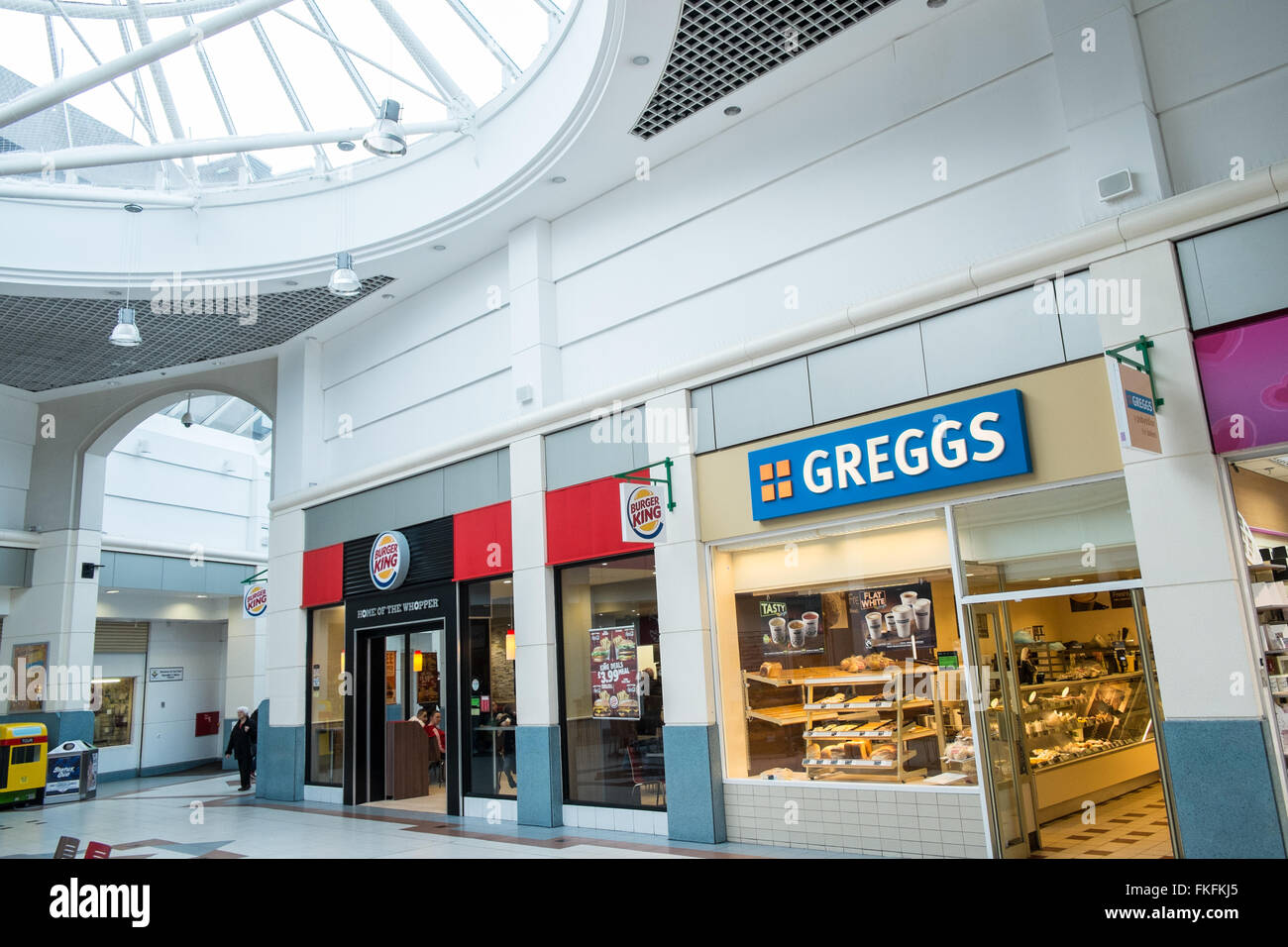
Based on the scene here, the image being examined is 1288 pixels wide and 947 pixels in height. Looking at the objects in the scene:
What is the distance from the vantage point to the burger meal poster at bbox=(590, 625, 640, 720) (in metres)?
8.40

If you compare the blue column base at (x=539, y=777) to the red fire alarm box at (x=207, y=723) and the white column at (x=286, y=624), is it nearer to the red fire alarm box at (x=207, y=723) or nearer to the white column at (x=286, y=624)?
the white column at (x=286, y=624)

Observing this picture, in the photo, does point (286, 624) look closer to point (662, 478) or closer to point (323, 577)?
point (323, 577)

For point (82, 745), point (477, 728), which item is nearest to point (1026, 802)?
point (477, 728)

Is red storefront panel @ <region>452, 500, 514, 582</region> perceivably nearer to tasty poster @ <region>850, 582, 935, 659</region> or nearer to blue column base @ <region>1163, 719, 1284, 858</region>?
tasty poster @ <region>850, 582, 935, 659</region>

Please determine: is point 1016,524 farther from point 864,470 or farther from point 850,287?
point 850,287

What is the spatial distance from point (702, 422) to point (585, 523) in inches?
65.1

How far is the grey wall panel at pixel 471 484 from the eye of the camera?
32.1ft

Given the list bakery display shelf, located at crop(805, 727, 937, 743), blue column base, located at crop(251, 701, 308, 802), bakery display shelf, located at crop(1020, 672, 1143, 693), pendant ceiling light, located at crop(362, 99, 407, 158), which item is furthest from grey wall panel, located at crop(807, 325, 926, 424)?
blue column base, located at crop(251, 701, 308, 802)

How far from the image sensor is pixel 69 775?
520 inches

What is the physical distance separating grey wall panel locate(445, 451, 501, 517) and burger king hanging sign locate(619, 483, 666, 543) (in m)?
2.32

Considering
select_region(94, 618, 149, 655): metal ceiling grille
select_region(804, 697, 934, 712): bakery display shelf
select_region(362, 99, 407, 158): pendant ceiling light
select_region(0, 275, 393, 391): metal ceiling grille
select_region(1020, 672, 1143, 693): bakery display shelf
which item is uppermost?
select_region(0, 275, 393, 391): metal ceiling grille

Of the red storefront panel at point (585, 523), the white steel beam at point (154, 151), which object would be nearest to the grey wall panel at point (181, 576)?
the white steel beam at point (154, 151)

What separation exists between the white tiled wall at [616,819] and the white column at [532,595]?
88 centimetres

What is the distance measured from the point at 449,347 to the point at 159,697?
12857 millimetres
